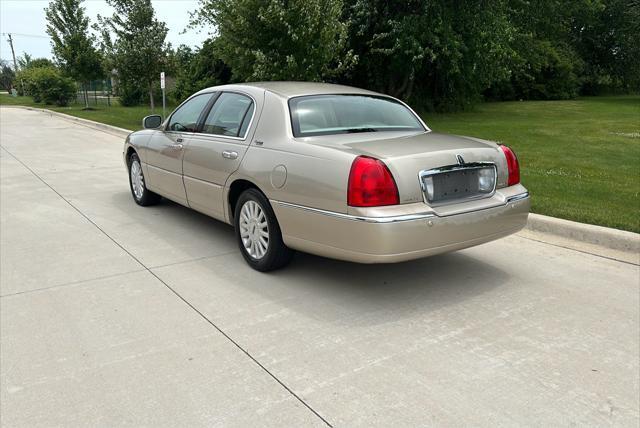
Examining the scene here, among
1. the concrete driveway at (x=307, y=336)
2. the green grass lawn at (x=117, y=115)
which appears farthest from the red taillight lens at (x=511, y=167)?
the green grass lawn at (x=117, y=115)

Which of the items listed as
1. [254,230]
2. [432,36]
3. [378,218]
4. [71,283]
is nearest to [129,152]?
[71,283]

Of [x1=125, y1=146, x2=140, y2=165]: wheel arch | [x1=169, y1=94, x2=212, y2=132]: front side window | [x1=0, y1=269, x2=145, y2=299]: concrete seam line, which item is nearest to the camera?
[x1=0, y1=269, x2=145, y2=299]: concrete seam line

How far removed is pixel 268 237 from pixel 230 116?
135 cm

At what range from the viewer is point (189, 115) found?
589 centimetres

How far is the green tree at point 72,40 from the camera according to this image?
29625 mm

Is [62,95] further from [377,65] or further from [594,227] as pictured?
[594,227]

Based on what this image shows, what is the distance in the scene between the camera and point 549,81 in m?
42.4

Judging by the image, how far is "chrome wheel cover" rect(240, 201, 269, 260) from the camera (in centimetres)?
459

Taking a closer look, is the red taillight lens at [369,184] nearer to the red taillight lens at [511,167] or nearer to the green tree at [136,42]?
the red taillight lens at [511,167]

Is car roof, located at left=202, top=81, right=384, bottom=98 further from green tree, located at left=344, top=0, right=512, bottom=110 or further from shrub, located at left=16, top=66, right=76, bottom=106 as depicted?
shrub, located at left=16, top=66, right=76, bottom=106

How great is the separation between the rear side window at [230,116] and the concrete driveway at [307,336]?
115cm

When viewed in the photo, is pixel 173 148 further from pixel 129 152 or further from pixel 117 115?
pixel 117 115

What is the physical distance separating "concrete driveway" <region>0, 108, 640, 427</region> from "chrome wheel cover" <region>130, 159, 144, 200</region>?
4.37 feet

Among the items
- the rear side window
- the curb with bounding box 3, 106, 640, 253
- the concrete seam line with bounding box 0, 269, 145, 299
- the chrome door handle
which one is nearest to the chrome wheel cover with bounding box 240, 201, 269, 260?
the chrome door handle
